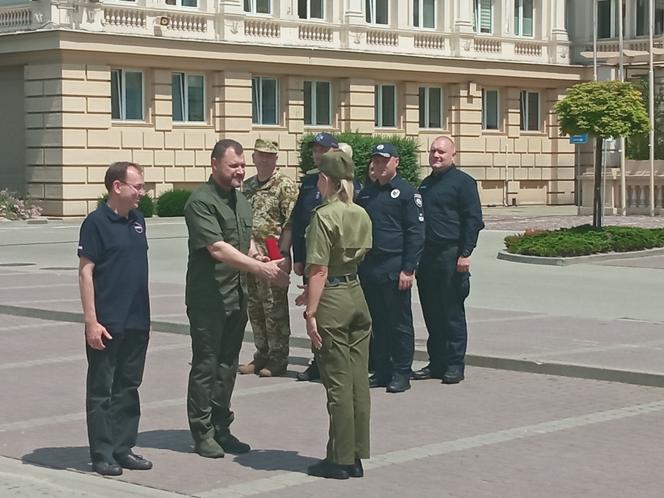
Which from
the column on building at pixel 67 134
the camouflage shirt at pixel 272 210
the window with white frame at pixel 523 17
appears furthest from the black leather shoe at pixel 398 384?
the window with white frame at pixel 523 17

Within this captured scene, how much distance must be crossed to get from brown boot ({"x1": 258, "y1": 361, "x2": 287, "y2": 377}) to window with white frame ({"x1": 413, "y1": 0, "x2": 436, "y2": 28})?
132 feet

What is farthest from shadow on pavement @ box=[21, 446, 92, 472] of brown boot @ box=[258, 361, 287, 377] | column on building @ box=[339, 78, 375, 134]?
column on building @ box=[339, 78, 375, 134]

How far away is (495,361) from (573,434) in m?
3.25

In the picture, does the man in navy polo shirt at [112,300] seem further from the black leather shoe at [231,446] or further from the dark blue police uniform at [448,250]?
the dark blue police uniform at [448,250]

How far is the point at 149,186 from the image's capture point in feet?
149

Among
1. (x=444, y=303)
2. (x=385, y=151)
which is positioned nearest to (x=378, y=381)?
(x=444, y=303)

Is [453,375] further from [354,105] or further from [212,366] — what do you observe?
[354,105]

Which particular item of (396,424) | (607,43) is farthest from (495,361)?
(607,43)

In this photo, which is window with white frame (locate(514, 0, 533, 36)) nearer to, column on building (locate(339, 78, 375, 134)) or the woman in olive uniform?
column on building (locate(339, 78, 375, 134))

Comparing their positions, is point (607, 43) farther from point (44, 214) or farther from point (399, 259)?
point (399, 259)

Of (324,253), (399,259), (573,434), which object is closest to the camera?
(324,253)

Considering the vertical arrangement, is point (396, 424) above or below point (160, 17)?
below

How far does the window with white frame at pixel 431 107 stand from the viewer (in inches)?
2094

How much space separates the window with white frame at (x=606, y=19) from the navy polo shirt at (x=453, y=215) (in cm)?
4507
